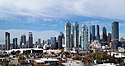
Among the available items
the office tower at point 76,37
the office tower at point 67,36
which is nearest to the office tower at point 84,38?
the office tower at point 76,37

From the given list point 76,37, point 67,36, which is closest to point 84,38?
point 67,36

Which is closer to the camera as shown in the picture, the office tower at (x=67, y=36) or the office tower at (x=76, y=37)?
the office tower at (x=67, y=36)

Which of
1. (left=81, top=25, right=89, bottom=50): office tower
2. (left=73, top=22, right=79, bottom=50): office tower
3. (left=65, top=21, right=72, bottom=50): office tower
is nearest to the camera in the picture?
(left=65, top=21, right=72, bottom=50): office tower

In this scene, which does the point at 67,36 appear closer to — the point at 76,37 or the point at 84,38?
the point at 84,38

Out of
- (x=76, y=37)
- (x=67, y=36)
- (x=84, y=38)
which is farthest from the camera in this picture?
(x=76, y=37)

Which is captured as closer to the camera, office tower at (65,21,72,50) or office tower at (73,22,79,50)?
office tower at (65,21,72,50)

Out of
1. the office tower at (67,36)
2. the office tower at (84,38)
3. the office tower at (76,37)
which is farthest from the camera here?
the office tower at (76,37)

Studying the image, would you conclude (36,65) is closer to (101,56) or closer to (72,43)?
(101,56)

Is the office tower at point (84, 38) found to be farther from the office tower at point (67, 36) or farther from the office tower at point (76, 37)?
the office tower at point (67, 36)

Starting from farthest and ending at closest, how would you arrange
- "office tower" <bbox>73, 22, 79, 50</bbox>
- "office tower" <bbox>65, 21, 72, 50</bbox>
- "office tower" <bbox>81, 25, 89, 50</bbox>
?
"office tower" <bbox>73, 22, 79, 50</bbox>, "office tower" <bbox>81, 25, 89, 50</bbox>, "office tower" <bbox>65, 21, 72, 50</bbox>

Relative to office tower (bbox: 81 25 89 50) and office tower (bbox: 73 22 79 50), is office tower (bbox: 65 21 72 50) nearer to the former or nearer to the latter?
office tower (bbox: 81 25 89 50)

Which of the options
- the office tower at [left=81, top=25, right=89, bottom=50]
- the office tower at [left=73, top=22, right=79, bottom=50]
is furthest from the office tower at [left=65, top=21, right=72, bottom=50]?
the office tower at [left=73, top=22, right=79, bottom=50]

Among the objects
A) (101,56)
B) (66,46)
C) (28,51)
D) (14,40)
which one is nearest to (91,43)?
(66,46)
